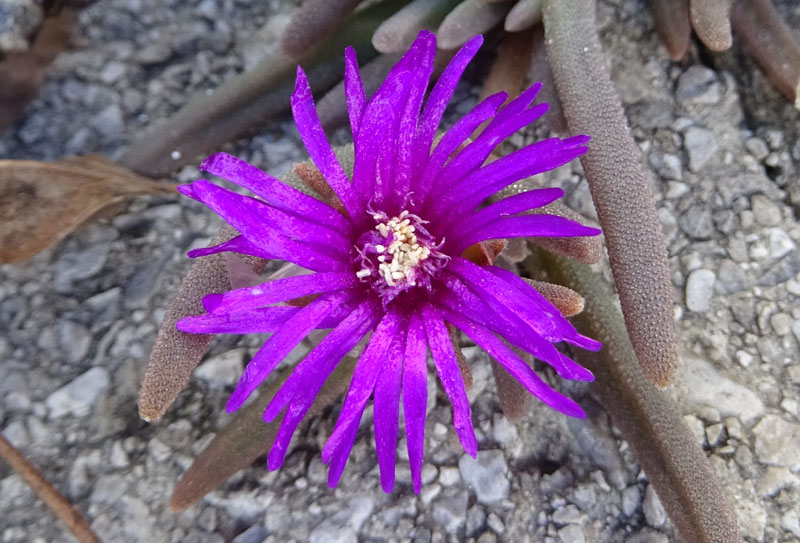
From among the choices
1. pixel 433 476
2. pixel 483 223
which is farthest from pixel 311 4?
pixel 433 476

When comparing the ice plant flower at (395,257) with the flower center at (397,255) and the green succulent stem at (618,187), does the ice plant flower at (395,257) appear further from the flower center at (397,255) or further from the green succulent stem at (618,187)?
the green succulent stem at (618,187)

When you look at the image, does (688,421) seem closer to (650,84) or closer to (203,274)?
(650,84)

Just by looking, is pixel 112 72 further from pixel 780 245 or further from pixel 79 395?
pixel 780 245

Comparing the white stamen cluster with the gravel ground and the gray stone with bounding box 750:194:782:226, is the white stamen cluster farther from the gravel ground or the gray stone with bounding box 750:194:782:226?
the gray stone with bounding box 750:194:782:226

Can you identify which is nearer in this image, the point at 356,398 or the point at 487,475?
the point at 356,398

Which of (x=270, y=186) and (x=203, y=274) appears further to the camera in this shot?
(x=203, y=274)

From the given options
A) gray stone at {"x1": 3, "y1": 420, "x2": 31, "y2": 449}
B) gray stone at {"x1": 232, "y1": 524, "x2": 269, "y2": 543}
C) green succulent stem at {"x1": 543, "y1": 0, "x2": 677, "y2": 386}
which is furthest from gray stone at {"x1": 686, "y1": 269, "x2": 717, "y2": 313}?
gray stone at {"x1": 3, "y1": 420, "x2": 31, "y2": 449}

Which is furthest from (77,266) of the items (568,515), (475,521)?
(568,515)
